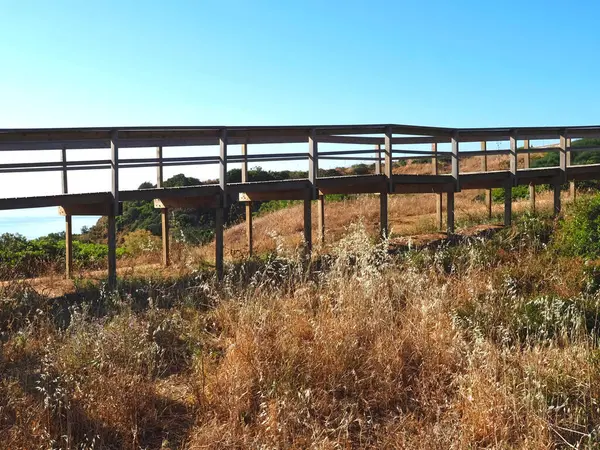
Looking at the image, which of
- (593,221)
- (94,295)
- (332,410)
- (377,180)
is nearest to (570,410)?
(332,410)

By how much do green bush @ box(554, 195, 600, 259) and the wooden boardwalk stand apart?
230 cm

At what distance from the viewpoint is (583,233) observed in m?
9.38

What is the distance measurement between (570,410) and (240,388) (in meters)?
2.49

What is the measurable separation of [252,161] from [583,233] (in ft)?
18.0

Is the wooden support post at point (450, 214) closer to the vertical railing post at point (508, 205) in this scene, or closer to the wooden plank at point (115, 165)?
the vertical railing post at point (508, 205)

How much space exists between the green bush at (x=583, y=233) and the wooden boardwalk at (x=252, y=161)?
7.56 ft

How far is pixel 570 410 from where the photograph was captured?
453cm

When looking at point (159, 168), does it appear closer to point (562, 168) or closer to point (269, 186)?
point (269, 186)

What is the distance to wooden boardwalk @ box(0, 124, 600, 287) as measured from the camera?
8.83 metres

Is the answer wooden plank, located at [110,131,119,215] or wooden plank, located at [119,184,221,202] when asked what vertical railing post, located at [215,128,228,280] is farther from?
wooden plank, located at [110,131,119,215]

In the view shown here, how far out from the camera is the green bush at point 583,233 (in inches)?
360

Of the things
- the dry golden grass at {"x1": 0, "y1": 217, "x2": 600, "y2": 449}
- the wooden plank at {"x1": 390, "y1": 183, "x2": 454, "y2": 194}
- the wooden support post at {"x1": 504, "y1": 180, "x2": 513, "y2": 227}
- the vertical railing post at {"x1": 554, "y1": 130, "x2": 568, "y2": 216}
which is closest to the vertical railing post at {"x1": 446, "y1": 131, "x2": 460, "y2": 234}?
the wooden plank at {"x1": 390, "y1": 183, "x2": 454, "y2": 194}

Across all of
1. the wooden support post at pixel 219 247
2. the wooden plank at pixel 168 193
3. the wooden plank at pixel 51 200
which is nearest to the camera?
the wooden plank at pixel 51 200

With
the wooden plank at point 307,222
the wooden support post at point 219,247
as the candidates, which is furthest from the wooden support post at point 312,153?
the wooden support post at point 219,247
